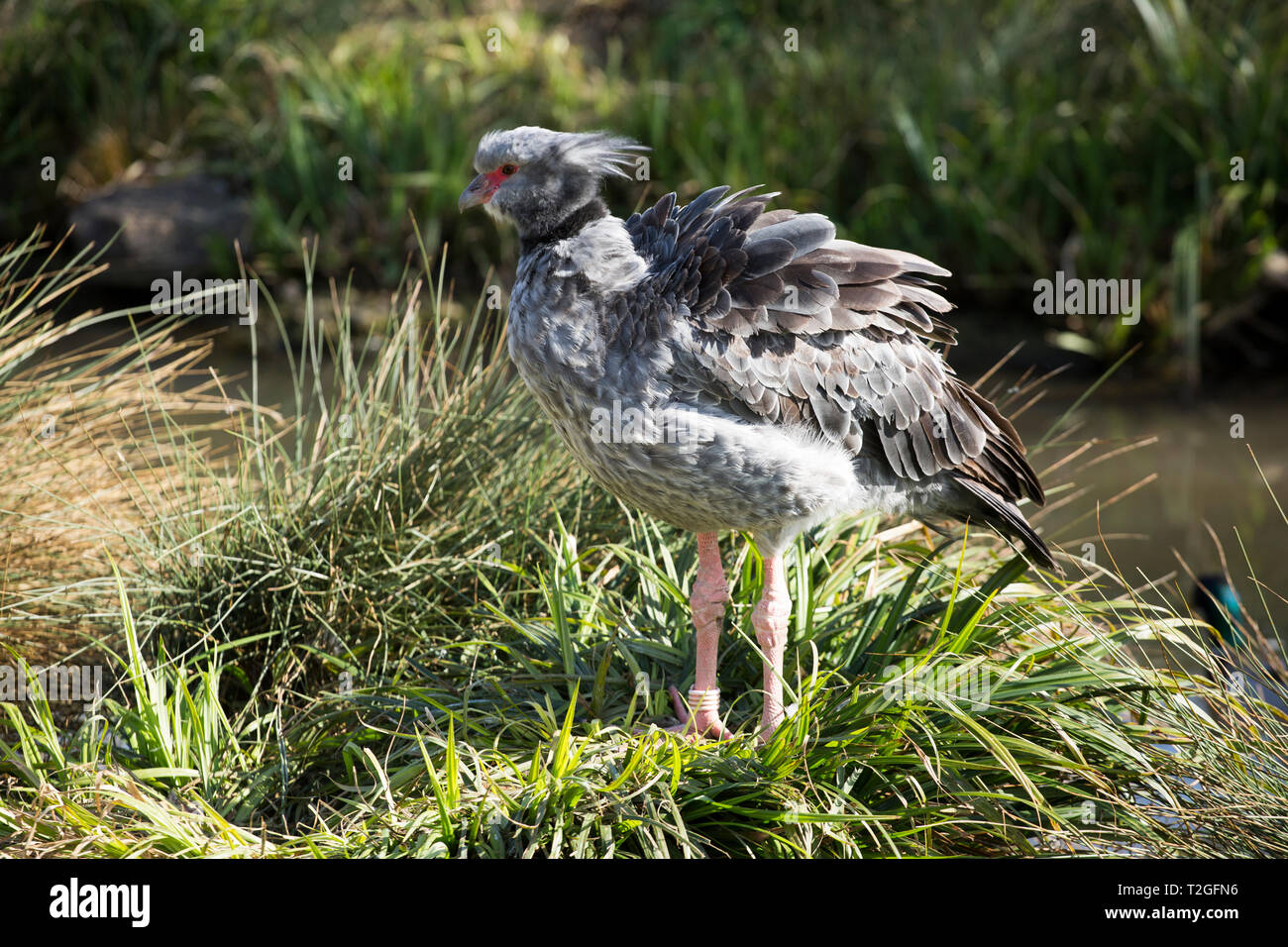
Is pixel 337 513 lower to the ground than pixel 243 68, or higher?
lower

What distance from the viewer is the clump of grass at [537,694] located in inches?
111

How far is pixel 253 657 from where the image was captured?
3.75m

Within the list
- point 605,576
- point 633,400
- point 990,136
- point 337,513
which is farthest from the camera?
point 990,136

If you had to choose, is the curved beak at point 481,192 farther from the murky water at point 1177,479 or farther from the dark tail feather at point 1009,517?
the murky water at point 1177,479

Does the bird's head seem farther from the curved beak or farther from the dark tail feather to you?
the dark tail feather

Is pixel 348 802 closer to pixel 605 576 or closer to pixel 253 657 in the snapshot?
pixel 253 657

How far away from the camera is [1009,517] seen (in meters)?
3.38

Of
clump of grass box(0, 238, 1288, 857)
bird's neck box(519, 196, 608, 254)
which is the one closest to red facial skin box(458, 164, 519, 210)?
bird's neck box(519, 196, 608, 254)

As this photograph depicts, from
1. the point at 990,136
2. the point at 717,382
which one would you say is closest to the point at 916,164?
the point at 990,136

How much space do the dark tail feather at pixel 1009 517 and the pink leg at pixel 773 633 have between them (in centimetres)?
61

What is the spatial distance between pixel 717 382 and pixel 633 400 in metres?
0.23

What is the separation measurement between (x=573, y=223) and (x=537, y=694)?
52.4 inches

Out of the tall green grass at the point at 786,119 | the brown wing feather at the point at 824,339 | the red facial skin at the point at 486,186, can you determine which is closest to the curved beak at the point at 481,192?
the red facial skin at the point at 486,186
